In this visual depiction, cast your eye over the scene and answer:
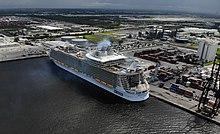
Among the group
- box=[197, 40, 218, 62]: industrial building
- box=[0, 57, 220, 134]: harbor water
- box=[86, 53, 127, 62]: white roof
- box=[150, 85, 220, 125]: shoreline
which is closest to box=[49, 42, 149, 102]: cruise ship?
box=[86, 53, 127, 62]: white roof

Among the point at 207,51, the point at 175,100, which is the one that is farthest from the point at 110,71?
the point at 207,51

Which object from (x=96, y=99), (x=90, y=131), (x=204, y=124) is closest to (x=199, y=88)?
(x=204, y=124)

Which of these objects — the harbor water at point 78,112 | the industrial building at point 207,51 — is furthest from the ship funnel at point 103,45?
the industrial building at point 207,51

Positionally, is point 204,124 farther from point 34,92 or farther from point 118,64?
point 34,92

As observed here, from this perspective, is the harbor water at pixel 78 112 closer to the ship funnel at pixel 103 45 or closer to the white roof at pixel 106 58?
the white roof at pixel 106 58

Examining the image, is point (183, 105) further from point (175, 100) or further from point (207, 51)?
point (207, 51)

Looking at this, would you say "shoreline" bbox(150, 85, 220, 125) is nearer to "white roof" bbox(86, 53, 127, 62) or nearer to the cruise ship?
the cruise ship
